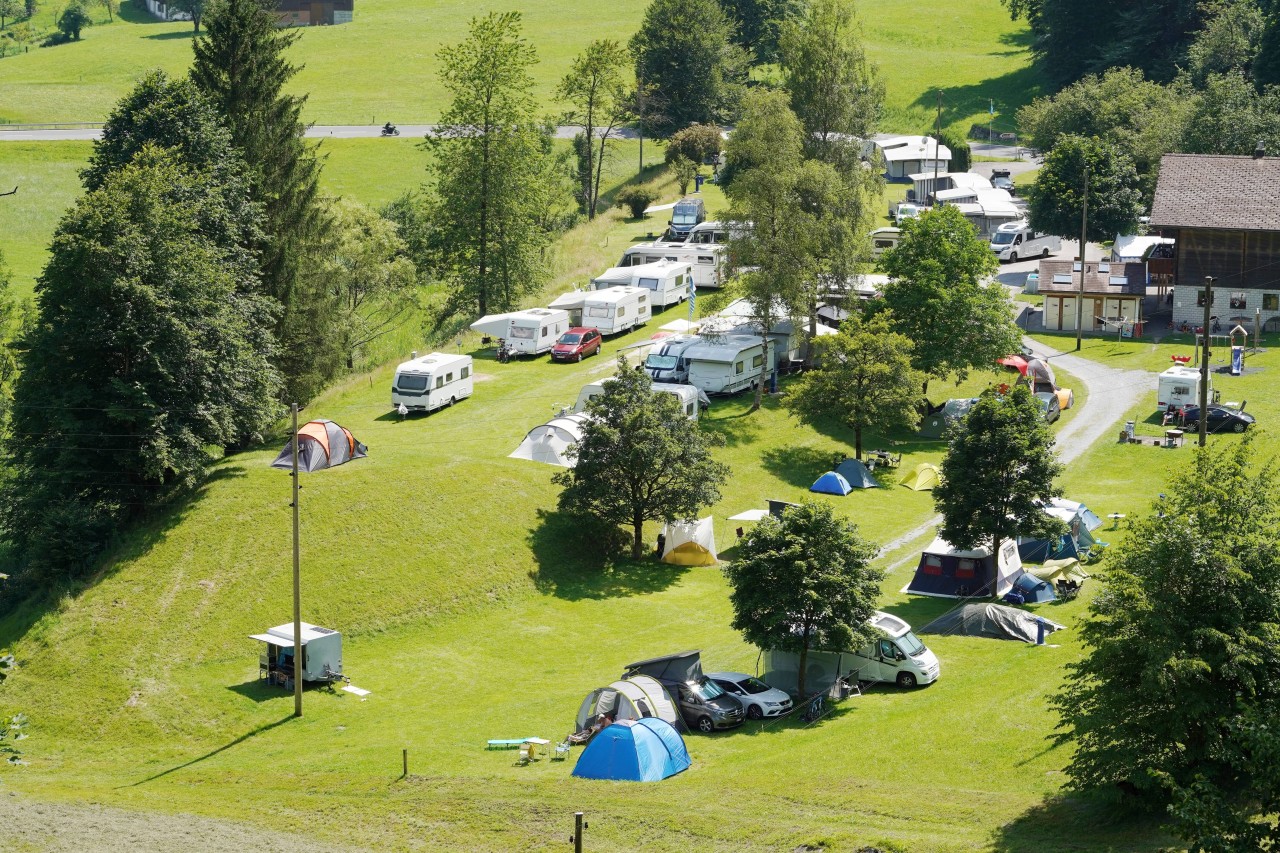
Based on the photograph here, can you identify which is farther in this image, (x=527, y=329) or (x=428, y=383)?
(x=527, y=329)

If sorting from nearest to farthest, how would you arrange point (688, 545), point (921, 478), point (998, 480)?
1. point (998, 480)
2. point (688, 545)
3. point (921, 478)

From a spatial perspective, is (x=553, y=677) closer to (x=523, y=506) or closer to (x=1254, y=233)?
(x=523, y=506)

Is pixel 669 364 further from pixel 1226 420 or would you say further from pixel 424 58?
pixel 424 58

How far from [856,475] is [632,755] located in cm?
2650

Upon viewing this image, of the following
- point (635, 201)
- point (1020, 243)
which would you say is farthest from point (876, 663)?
point (635, 201)

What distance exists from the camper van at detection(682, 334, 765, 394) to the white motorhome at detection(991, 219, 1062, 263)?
29807mm

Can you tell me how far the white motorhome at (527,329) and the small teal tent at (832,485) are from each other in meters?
17.6

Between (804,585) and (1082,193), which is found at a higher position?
(1082,193)

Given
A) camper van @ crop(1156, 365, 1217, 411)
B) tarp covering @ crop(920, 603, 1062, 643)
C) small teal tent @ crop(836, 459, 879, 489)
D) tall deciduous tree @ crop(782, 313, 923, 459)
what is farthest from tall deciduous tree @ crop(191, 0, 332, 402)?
camper van @ crop(1156, 365, 1217, 411)

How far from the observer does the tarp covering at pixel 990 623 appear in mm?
39812

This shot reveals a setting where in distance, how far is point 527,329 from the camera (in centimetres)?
6762

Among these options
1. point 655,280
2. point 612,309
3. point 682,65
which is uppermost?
point 682,65

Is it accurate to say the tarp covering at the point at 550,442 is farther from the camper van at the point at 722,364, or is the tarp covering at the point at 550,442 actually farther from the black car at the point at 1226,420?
the black car at the point at 1226,420

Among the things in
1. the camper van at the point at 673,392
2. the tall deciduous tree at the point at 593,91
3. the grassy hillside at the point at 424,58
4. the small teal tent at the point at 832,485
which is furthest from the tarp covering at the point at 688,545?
the grassy hillside at the point at 424,58
